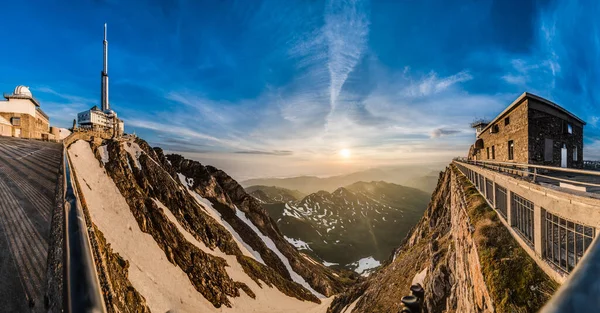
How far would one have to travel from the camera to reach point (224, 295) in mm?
33219

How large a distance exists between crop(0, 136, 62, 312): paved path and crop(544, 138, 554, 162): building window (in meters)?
28.0

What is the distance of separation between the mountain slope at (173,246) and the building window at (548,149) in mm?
33011

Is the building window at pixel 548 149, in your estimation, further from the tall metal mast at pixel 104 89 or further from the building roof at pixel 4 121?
the tall metal mast at pixel 104 89

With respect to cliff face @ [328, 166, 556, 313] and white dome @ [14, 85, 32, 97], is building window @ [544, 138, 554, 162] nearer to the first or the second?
cliff face @ [328, 166, 556, 313]

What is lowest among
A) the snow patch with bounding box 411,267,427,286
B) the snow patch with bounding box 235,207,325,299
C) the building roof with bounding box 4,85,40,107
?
the snow patch with bounding box 235,207,325,299

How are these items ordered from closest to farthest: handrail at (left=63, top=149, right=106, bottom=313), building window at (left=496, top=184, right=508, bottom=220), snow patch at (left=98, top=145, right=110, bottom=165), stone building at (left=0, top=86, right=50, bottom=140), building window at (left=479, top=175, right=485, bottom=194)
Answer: handrail at (left=63, top=149, right=106, bottom=313)
building window at (left=496, top=184, right=508, bottom=220)
building window at (left=479, top=175, right=485, bottom=194)
snow patch at (left=98, top=145, right=110, bottom=165)
stone building at (left=0, top=86, right=50, bottom=140)

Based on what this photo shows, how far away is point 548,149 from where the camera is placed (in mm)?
17812

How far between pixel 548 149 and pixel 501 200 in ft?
46.6

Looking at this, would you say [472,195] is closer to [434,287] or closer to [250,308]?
[434,287]

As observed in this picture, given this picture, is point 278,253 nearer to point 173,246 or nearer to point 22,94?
point 173,246

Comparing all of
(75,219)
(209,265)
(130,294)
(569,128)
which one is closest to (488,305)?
(75,219)

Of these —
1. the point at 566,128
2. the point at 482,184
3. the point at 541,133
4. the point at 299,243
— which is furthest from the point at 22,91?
the point at 299,243

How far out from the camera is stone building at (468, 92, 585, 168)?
17453mm

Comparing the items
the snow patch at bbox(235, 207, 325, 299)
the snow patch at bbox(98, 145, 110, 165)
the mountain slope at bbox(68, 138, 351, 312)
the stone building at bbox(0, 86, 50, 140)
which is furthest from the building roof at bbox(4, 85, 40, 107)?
the snow patch at bbox(235, 207, 325, 299)
